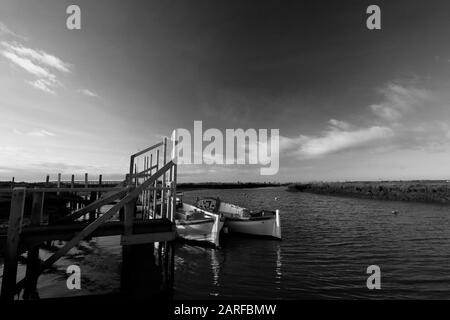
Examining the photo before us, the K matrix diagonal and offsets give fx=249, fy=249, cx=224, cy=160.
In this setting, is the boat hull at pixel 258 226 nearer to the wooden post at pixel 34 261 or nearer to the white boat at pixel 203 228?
the white boat at pixel 203 228

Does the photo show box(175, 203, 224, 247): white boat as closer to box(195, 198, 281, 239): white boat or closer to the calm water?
the calm water

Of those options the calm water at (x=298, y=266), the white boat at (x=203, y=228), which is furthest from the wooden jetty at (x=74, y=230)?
the white boat at (x=203, y=228)

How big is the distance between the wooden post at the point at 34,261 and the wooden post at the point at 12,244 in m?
0.54

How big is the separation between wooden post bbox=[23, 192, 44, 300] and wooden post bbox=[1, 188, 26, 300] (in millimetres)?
543

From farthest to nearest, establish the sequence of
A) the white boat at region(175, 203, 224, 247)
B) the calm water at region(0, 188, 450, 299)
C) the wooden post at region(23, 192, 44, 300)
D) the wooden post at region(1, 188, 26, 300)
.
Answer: the white boat at region(175, 203, 224, 247), the calm water at region(0, 188, 450, 299), the wooden post at region(23, 192, 44, 300), the wooden post at region(1, 188, 26, 300)

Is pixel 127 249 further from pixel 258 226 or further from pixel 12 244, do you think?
pixel 258 226

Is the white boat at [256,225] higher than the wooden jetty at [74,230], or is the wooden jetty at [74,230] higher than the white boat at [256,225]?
the wooden jetty at [74,230]

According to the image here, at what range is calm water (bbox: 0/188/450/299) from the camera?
9.41m

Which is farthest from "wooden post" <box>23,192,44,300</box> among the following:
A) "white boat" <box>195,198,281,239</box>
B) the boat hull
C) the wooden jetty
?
the boat hull

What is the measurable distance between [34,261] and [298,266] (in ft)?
36.8

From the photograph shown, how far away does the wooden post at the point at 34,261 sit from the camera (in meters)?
7.13

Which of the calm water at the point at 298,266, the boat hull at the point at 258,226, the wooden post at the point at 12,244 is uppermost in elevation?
the wooden post at the point at 12,244

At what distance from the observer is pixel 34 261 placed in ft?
30.0
